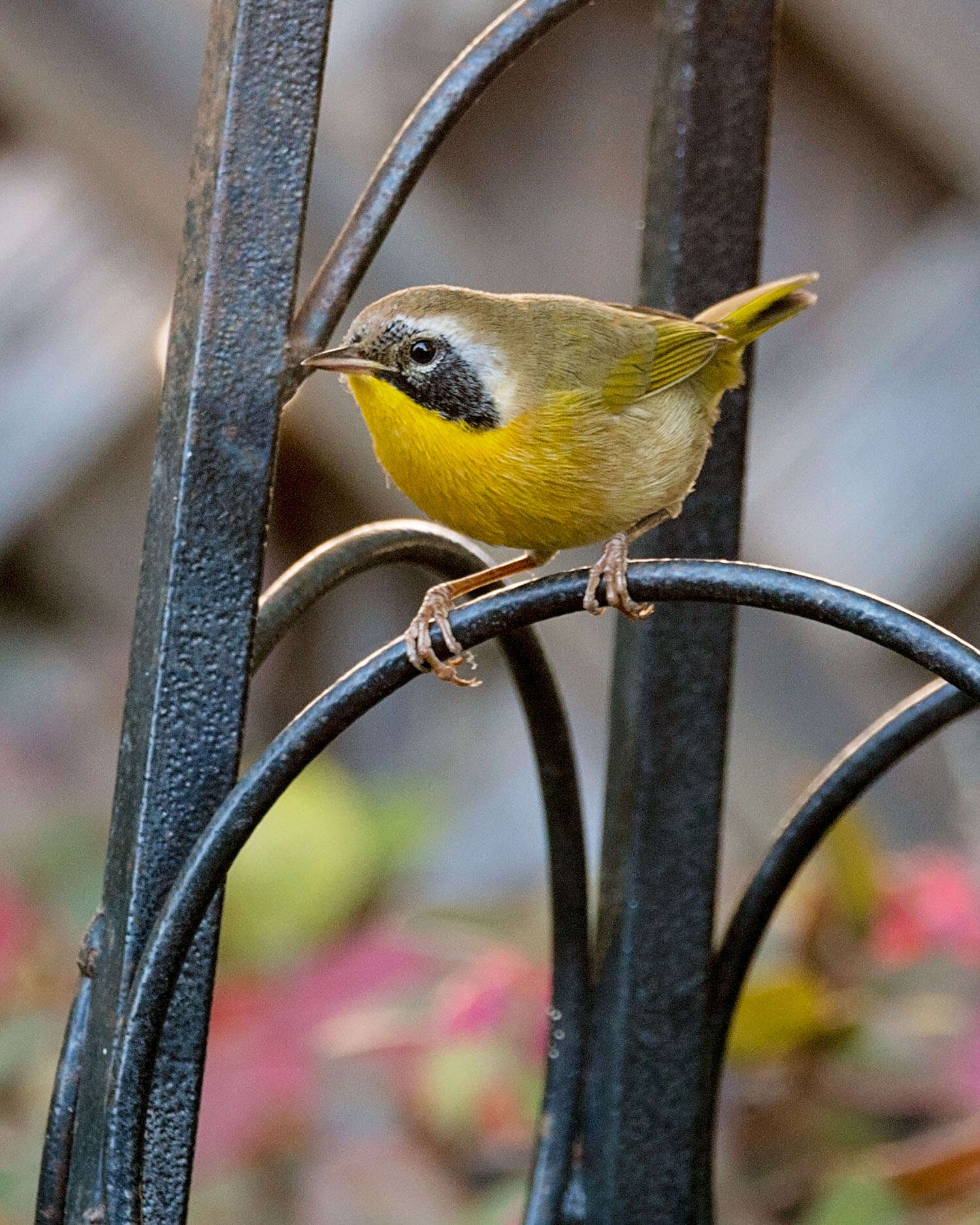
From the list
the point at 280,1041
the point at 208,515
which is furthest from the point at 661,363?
the point at 280,1041

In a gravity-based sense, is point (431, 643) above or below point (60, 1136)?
above

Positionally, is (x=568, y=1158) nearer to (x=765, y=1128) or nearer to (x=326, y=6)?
(x=765, y=1128)

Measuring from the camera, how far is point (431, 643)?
65 cm

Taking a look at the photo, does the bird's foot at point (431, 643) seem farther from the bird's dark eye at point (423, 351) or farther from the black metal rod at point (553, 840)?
the bird's dark eye at point (423, 351)

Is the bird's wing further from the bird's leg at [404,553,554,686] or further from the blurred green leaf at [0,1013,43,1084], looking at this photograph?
the blurred green leaf at [0,1013,43,1084]

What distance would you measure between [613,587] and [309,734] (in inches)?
5.8

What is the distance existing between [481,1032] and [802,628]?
0.83 m

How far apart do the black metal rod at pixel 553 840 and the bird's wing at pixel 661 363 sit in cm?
14

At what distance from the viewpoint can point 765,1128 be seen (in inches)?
46.0

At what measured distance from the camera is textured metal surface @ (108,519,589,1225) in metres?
0.67

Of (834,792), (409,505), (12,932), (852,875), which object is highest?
(409,505)

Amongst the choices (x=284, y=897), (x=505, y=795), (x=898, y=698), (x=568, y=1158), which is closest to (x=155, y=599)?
(x=568, y=1158)

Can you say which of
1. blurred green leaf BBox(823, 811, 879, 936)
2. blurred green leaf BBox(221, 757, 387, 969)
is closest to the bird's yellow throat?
blurred green leaf BBox(823, 811, 879, 936)

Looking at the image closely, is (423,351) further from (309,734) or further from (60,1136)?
(60,1136)
